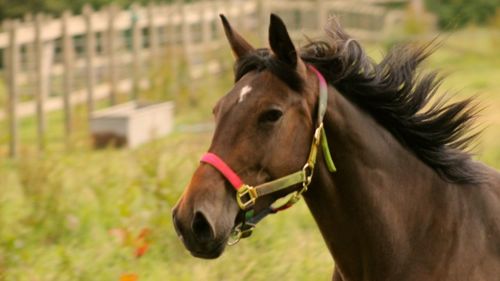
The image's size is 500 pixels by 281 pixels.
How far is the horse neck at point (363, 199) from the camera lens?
410cm

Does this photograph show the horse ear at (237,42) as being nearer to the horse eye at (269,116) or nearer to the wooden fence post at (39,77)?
the horse eye at (269,116)

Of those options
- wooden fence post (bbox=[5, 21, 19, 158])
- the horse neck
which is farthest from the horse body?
wooden fence post (bbox=[5, 21, 19, 158])

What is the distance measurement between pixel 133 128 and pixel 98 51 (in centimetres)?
1159

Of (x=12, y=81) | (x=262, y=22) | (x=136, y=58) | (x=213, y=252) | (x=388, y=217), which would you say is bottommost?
(x=262, y=22)

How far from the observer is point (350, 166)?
162 inches

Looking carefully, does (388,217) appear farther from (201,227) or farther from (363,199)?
(201,227)

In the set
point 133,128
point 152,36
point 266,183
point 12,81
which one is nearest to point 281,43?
point 266,183

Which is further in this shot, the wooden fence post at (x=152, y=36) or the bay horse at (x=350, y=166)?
the wooden fence post at (x=152, y=36)

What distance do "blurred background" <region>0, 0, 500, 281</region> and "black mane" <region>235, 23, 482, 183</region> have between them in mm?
267

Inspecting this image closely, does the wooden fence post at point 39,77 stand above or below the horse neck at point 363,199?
below

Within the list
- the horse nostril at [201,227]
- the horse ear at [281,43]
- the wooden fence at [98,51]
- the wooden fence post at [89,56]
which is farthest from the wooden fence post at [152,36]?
the horse nostril at [201,227]

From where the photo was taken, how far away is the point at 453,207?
4266 millimetres

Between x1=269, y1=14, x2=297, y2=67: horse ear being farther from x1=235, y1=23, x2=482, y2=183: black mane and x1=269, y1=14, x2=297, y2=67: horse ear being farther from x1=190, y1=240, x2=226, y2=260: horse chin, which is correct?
x1=190, y1=240, x2=226, y2=260: horse chin

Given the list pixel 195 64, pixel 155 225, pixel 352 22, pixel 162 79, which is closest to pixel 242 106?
pixel 155 225
